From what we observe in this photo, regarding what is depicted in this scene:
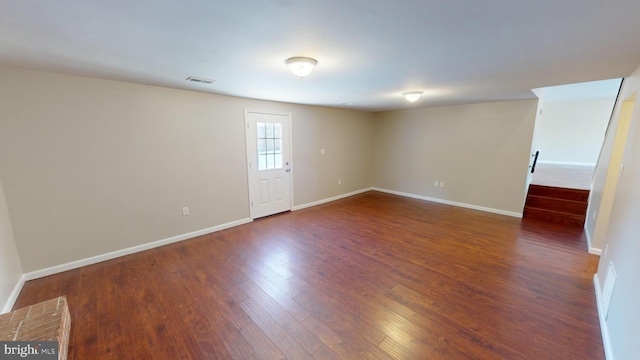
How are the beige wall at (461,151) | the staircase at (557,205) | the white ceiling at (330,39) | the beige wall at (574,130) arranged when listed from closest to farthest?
the white ceiling at (330,39)
the staircase at (557,205)
the beige wall at (461,151)
the beige wall at (574,130)

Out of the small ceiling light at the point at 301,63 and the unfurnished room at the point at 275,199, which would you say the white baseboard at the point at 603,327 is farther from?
the small ceiling light at the point at 301,63

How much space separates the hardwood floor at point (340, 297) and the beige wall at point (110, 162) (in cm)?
39

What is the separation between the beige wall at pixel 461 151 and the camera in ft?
15.3

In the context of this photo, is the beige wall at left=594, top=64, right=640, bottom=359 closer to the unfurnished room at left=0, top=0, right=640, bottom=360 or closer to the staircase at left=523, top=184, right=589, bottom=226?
the unfurnished room at left=0, top=0, right=640, bottom=360

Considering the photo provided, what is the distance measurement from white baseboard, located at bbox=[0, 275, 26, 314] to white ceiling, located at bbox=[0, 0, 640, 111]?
221 cm

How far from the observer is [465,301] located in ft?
7.57

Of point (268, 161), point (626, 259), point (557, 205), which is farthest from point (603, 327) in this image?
point (268, 161)

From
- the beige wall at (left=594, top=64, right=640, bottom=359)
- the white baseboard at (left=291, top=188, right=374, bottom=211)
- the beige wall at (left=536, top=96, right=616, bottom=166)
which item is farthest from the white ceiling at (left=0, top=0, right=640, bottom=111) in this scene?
the beige wall at (left=536, top=96, right=616, bottom=166)

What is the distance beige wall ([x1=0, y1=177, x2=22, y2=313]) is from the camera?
2152 mm

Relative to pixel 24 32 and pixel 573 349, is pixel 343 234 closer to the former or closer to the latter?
pixel 573 349

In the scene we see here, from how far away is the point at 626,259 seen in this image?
5.55 feet

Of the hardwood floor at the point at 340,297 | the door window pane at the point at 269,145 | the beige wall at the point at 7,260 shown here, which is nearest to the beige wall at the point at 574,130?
the hardwood floor at the point at 340,297

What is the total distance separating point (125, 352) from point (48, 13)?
229 cm

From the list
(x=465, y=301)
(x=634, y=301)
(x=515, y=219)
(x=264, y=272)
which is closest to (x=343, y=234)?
(x=264, y=272)
